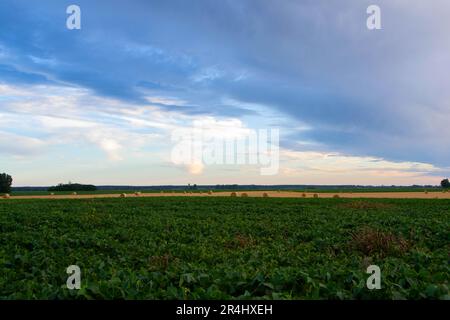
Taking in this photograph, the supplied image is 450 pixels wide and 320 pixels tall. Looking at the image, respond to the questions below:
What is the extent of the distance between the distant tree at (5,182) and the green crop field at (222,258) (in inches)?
3213

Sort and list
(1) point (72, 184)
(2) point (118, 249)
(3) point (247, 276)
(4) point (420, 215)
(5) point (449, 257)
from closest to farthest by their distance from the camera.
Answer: (3) point (247, 276)
(5) point (449, 257)
(2) point (118, 249)
(4) point (420, 215)
(1) point (72, 184)

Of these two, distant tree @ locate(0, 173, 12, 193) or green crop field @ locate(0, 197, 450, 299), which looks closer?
green crop field @ locate(0, 197, 450, 299)

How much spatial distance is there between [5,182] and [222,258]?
318 feet

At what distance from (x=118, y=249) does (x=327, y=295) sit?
31.1 feet

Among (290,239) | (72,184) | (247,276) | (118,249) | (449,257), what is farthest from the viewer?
(72,184)

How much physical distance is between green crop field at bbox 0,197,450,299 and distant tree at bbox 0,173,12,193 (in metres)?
81.6

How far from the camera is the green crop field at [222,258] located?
7336mm

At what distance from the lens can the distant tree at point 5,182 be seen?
314 ft

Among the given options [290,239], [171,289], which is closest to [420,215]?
[290,239]

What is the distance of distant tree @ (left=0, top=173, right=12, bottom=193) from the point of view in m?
95.6

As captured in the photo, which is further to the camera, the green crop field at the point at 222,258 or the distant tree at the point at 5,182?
the distant tree at the point at 5,182

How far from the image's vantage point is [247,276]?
27.3 feet
